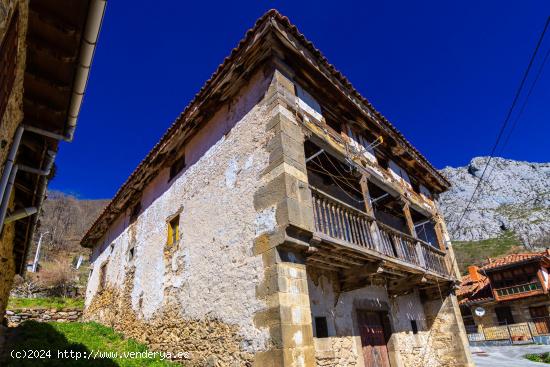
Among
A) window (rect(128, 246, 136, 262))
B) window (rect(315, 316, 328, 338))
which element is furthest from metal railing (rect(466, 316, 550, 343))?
window (rect(128, 246, 136, 262))

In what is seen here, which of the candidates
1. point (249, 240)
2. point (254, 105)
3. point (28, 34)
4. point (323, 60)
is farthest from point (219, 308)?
point (323, 60)

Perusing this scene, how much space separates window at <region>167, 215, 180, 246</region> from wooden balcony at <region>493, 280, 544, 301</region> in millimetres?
28671

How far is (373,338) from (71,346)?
24.4ft

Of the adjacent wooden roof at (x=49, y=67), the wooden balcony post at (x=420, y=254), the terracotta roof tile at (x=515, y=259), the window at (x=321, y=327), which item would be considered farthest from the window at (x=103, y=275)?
the terracotta roof tile at (x=515, y=259)

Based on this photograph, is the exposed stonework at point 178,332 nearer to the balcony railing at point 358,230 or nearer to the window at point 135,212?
the window at point 135,212

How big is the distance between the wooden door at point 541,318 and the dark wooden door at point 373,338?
79.6ft

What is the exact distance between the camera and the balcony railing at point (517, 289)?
2582 centimetres

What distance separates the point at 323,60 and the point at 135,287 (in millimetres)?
8698

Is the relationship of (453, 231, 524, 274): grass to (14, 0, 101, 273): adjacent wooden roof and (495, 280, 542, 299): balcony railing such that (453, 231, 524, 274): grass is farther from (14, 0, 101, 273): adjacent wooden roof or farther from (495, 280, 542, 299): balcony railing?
(14, 0, 101, 273): adjacent wooden roof

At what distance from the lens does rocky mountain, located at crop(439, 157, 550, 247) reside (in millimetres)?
55906

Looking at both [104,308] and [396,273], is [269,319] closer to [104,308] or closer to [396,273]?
[396,273]

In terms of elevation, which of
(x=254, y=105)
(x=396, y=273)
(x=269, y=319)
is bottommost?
(x=269, y=319)

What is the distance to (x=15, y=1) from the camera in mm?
2818

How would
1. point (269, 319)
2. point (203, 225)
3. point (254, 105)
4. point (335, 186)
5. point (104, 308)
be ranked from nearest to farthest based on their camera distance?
point (269, 319) < point (254, 105) < point (203, 225) < point (335, 186) < point (104, 308)
